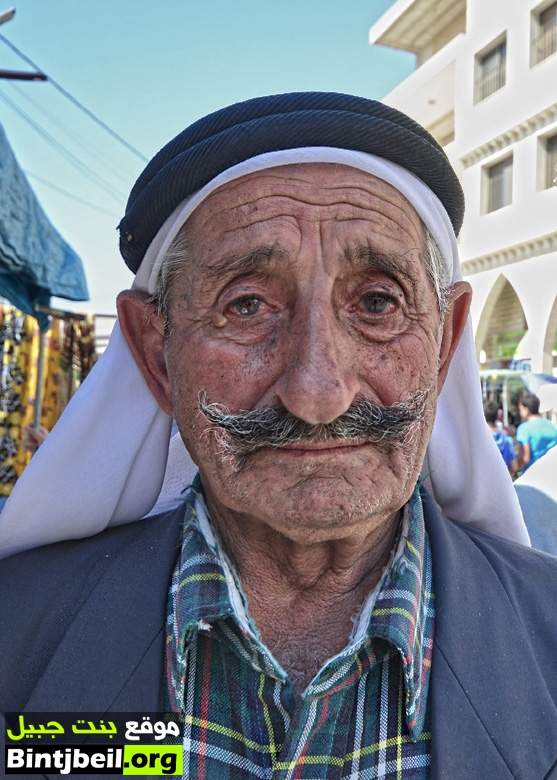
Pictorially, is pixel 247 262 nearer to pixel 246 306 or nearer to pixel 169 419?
pixel 246 306

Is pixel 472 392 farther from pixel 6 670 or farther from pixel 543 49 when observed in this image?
pixel 543 49

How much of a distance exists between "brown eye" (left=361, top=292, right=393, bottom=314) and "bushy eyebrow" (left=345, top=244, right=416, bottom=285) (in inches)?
2.0

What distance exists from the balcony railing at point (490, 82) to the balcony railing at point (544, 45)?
4.27 feet

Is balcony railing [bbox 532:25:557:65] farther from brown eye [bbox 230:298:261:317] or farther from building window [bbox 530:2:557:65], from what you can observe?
brown eye [bbox 230:298:261:317]

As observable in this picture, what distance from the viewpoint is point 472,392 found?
1821 millimetres

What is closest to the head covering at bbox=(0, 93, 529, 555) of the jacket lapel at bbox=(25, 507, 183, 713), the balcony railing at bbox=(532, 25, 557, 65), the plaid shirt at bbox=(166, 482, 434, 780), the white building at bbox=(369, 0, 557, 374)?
the jacket lapel at bbox=(25, 507, 183, 713)

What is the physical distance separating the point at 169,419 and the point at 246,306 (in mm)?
461

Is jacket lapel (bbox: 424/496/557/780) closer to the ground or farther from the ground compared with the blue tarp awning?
closer to the ground

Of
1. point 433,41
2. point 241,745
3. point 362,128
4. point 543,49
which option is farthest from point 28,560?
point 433,41

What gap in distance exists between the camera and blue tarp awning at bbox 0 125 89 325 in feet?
10.7

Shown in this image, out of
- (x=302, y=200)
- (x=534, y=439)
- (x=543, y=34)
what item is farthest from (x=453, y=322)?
(x=543, y=34)

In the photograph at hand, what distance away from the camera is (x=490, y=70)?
1928 cm

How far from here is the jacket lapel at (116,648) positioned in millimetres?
1307

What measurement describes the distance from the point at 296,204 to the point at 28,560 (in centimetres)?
102
